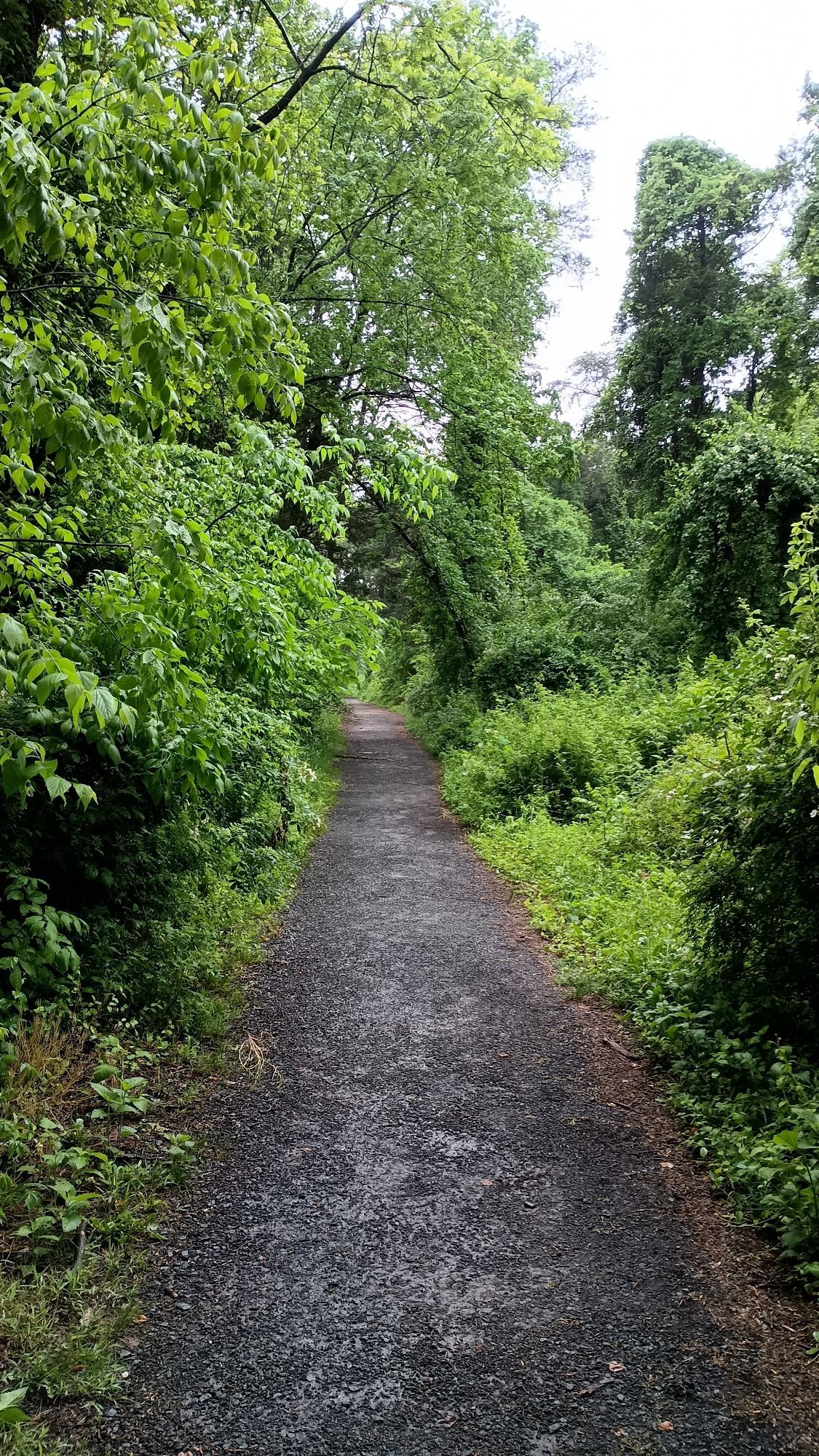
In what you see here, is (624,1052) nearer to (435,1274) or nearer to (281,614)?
(435,1274)

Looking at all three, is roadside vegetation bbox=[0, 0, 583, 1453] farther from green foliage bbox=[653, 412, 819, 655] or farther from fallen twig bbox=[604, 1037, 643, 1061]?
green foliage bbox=[653, 412, 819, 655]

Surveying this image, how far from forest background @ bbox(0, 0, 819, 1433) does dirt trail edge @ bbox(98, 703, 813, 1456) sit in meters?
0.33

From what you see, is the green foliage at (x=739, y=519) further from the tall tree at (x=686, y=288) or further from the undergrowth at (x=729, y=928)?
the tall tree at (x=686, y=288)

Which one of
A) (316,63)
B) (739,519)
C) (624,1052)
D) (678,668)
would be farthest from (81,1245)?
(678,668)

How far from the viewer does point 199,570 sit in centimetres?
362

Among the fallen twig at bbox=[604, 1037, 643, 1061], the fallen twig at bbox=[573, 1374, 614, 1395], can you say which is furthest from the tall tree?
the fallen twig at bbox=[573, 1374, 614, 1395]

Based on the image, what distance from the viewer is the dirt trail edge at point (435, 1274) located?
8.04 ft

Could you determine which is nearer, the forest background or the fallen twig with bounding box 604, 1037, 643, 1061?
the forest background

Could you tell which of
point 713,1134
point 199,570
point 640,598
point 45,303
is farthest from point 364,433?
point 713,1134

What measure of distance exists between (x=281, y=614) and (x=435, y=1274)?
11.1ft

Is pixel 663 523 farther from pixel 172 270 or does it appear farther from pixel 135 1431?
pixel 135 1431

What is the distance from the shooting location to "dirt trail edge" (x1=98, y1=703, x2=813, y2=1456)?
2451mm

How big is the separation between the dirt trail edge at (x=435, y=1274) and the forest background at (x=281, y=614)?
33cm

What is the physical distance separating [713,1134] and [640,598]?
1350cm
